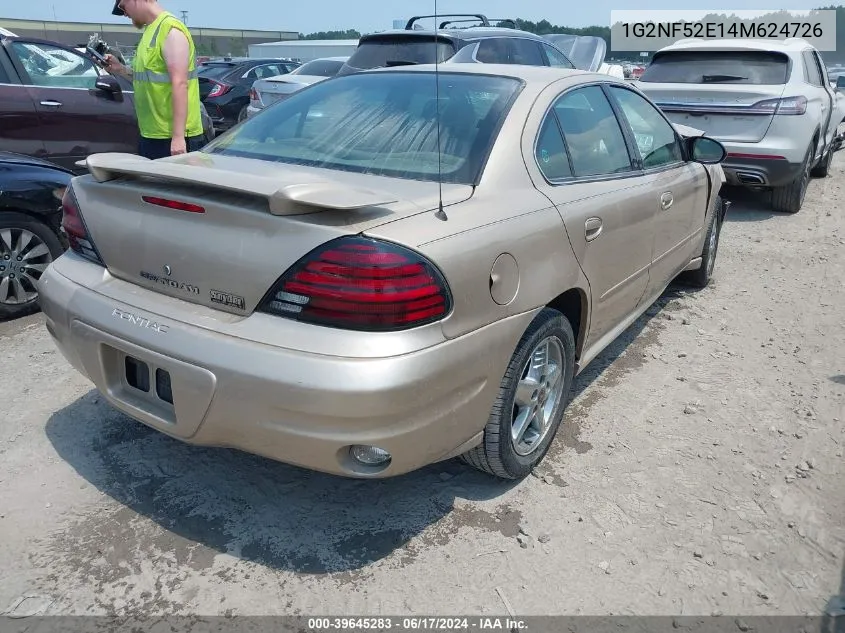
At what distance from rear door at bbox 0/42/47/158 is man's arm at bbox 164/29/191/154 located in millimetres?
2685

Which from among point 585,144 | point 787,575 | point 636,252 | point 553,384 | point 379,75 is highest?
point 379,75

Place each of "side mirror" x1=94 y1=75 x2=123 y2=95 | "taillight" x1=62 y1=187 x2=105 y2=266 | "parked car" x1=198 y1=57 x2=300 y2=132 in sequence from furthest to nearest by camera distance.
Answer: "parked car" x1=198 y1=57 x2=300 y2=132
"side mirror" x1=94 y1=75 x2=123 y2=95
"taillight" x1=62 y1=187 x2=105 y2=266

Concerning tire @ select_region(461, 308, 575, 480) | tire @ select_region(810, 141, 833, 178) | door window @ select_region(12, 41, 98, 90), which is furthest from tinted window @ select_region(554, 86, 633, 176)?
tire @ select_region(810, 141, 833, 178)

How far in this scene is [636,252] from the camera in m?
3.42

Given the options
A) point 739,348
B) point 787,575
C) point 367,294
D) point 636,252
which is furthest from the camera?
point 739,348

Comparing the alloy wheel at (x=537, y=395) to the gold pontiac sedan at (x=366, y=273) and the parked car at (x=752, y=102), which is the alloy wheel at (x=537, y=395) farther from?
the parked car at (x=752, y=102)

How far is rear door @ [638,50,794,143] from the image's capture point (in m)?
7.06

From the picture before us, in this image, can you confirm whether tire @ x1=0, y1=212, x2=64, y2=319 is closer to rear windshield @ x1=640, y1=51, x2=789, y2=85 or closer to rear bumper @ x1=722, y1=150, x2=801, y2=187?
rear bumper @ x1=722, y1=150, x2=801, y2=187

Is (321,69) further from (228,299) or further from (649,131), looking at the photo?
(228,299)

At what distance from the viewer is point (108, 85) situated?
22.2 feet

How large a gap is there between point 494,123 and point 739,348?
240cm

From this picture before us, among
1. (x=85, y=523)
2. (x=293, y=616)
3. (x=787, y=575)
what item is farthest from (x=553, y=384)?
(x=85, y=523)

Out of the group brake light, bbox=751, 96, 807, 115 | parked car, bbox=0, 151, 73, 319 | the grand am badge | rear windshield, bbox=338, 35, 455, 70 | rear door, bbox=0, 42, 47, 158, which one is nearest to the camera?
the grand am badge

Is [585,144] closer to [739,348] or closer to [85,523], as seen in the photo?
[739,348]
